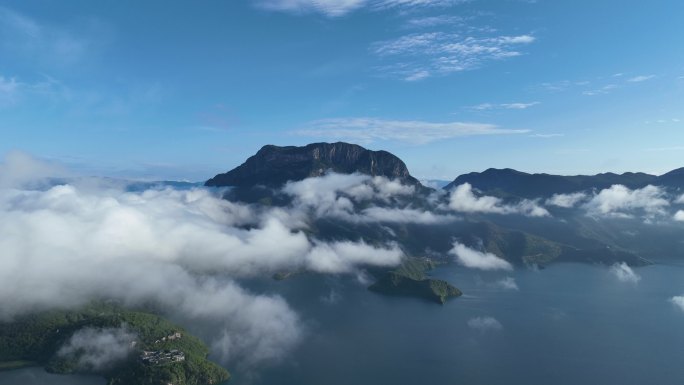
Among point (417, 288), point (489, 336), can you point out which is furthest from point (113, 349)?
point (417, 288)

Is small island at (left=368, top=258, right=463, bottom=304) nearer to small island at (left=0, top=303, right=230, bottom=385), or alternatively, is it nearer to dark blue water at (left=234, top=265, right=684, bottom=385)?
dark blue water at (left=234, top=265, right=684, bottom=385)

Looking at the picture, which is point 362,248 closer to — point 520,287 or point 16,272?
point 520,287

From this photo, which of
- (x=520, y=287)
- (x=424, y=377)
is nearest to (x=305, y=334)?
(x=424, y=377)

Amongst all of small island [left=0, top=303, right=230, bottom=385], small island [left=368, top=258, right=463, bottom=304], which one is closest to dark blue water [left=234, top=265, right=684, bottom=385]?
small island [left=368, top=258, right=463, bottom=304]

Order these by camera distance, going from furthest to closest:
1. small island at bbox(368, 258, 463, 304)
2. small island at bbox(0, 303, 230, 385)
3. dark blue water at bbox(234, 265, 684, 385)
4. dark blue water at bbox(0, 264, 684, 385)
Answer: small island at bbox(368, 258, 463, 304) → dark blue water at bbox(234, 265, 684, 385) → dark blue water at bbox(0, 264, 684, 385) → small island at bbox(0, 303, 230, 385)

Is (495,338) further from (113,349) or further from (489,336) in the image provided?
(113,349)

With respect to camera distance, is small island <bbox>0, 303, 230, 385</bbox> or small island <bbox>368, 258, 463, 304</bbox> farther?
small island <bbox>368, 258, 463, 304</bbox>
